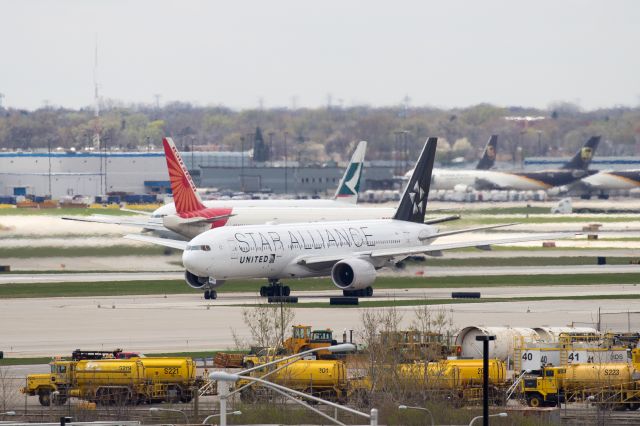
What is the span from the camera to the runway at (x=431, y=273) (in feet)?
358

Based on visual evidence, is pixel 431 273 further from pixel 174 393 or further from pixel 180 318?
pixel 174 393

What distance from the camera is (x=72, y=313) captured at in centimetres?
8356

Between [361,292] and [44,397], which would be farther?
[361,292]

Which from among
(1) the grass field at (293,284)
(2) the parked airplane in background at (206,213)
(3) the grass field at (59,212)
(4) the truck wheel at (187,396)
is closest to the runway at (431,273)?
(1) the grass field at (293,284)

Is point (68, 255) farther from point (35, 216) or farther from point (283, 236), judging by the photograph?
point (283, 236)

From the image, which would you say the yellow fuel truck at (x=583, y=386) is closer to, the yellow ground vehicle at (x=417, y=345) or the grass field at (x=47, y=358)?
the yellow ground vehicle at (x=417, y=345)

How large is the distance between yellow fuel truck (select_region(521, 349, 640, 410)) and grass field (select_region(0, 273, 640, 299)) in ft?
159

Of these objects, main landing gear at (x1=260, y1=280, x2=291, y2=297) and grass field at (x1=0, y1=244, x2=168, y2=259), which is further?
grass field at (x1=0, y1=244, x2=168, y2=259)

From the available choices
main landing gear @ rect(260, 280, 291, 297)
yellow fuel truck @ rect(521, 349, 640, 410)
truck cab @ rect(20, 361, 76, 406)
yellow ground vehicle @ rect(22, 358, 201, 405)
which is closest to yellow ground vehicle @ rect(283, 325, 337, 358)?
yellow ground vehicle @ rect(22, 358, 201, 405)

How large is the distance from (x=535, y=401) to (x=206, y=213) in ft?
210

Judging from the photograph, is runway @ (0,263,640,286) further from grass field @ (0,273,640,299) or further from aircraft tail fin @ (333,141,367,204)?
aircraft tail fin @ (333,141,367,204)

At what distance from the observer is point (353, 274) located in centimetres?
9150

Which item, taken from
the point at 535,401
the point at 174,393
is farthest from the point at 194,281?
the point at 535,401

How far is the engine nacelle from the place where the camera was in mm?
91625
